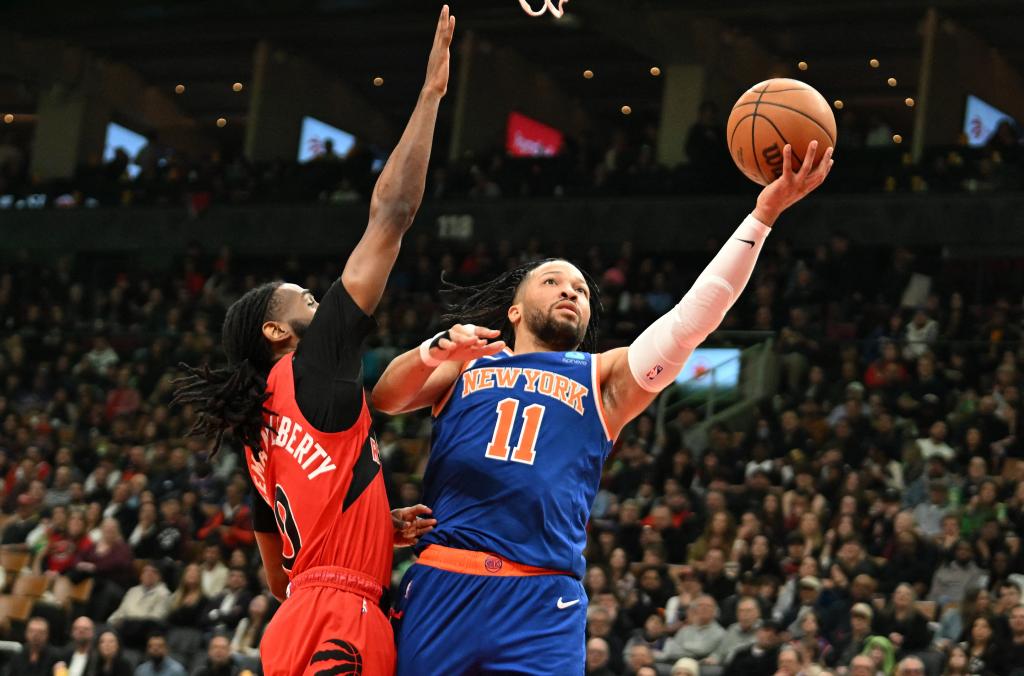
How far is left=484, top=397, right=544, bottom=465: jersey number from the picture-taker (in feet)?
15.9

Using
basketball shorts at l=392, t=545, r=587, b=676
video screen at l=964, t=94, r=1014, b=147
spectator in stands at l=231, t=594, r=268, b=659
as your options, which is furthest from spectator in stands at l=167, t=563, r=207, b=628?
video screen at l=964, t=94, r=1014, b=147

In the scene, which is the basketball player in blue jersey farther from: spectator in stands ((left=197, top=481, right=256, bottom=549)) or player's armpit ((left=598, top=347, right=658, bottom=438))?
spectator in stands ((left=197, top=481, right=256, bottom=549))

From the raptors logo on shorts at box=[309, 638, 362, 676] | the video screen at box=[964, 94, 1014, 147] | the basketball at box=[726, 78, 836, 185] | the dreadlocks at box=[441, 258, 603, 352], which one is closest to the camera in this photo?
the raptors logo on shorts at box=[309, 638, 362, 676]

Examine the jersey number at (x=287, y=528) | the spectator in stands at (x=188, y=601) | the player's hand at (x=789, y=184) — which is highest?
the player's hand at (x=789, y=184)

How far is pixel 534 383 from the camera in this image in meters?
5.00

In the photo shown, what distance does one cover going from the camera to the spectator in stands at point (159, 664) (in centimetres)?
1308

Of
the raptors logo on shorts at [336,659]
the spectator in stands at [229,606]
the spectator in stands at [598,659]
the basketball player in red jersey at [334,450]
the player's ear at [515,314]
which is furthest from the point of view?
the spectator in stands at [229,606]

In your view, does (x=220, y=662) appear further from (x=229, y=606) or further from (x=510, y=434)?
(x=510, y=434)

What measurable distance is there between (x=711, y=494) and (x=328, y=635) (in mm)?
9945

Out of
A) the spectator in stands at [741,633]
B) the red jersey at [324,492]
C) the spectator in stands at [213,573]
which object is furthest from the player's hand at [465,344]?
the spectator in stands at [213,573]

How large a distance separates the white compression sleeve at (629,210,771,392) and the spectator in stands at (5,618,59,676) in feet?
33.4

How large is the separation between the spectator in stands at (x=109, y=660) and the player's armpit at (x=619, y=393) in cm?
932

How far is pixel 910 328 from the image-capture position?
16250 millimetres

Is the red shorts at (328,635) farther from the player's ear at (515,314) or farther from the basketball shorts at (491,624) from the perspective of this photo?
the player's ear at (515,314)
